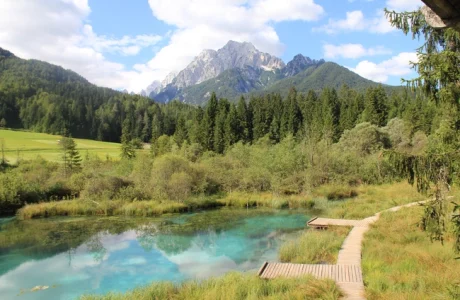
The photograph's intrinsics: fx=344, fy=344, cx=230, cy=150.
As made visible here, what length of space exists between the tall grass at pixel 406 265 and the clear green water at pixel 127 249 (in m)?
4.08

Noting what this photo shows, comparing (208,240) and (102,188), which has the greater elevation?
(102,188)

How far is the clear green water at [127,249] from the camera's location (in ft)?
39.4

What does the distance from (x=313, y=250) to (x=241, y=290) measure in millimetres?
4721

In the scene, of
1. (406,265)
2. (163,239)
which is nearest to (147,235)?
(163,239)

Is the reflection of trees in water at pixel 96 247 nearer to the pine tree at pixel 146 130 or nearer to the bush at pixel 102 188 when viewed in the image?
the bush at pixel 102 188

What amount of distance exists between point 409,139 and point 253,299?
39409 millimetres

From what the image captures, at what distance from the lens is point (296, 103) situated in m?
58.7

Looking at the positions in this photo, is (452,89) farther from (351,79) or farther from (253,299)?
(351,79)

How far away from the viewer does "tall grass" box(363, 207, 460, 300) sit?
731cm

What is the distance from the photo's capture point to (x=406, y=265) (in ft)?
31.2

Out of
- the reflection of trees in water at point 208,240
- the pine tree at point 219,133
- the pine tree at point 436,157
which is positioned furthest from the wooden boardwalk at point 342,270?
the pine tree at point 219,133

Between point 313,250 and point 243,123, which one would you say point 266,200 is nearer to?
point 313,250

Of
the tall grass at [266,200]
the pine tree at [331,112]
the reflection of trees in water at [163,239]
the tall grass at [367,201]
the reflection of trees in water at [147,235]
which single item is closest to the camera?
the reflection of trees in water at [163,239]

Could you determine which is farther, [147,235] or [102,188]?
[102,188]
